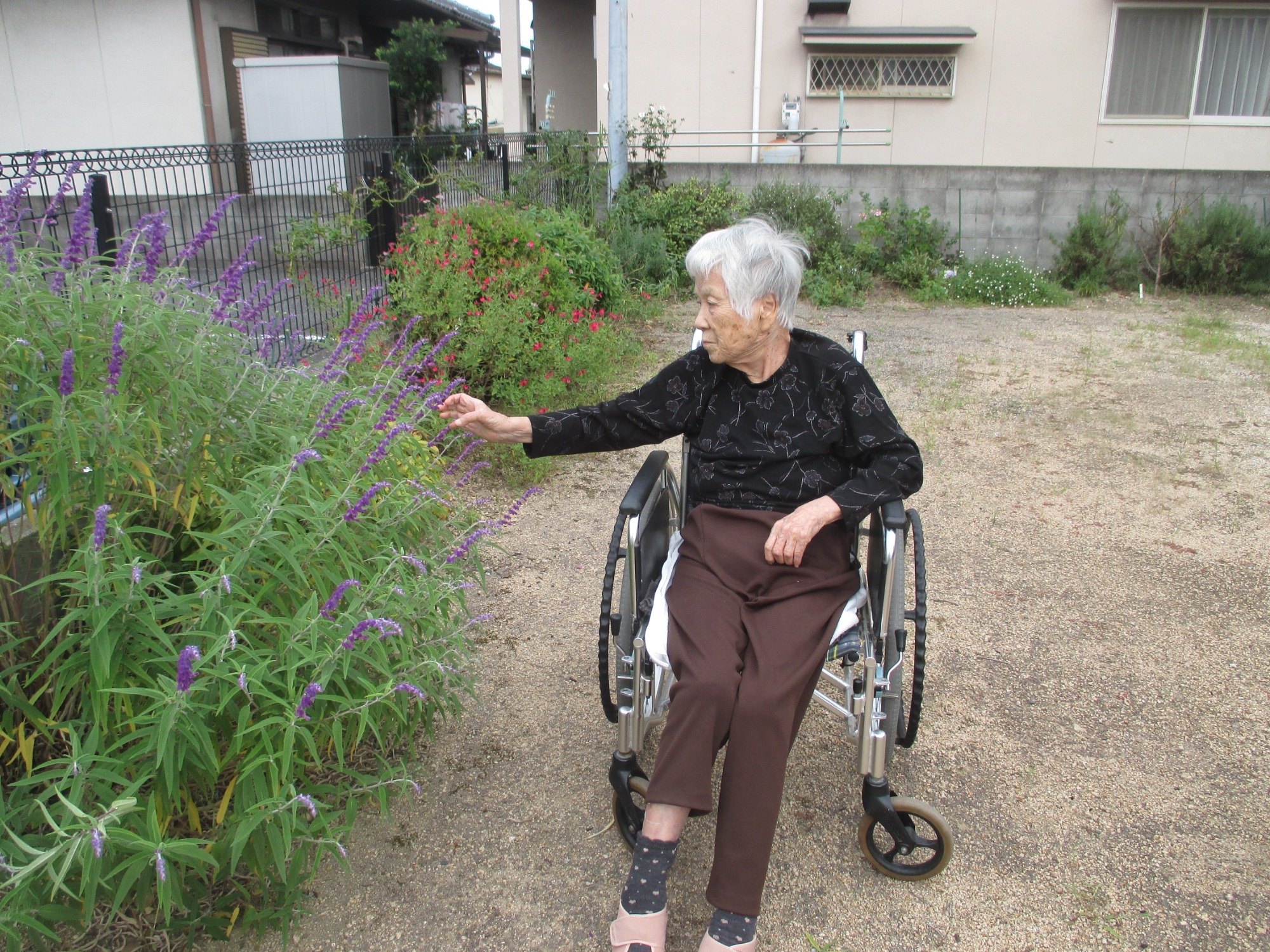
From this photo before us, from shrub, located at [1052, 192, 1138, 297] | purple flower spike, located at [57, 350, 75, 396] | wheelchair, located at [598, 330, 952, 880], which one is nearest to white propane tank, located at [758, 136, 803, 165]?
shrub, located at [1052, 192, 1138, 297]

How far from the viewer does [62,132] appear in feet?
33.6

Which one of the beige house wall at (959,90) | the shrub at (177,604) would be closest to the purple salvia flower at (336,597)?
the shrub at (177,604)

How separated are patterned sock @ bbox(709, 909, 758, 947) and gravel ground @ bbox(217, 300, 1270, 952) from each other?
0.51 ft

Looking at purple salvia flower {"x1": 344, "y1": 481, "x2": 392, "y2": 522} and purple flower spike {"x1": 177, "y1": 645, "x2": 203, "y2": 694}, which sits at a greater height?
purple salvia flower {"x1": 344, "y1": 481, "x2": 392, "y2": 522}

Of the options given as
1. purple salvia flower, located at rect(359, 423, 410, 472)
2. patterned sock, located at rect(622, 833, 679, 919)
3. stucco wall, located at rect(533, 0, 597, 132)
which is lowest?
patterned sock, located at rect(622, 833, 679, 919)

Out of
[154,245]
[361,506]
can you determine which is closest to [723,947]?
[361,506]

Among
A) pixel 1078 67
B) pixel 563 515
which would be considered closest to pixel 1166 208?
pixel 1078 67

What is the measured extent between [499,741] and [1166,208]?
968 cm

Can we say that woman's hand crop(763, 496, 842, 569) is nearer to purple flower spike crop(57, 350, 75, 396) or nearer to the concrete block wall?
purple flower spike crop(57, 350, 75, 396)

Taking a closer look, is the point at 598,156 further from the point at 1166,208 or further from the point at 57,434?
the point at 57,434

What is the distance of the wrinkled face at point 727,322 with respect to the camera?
90.7 inches

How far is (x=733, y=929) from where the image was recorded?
1.86m

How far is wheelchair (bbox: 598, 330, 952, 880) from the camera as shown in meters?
2.08

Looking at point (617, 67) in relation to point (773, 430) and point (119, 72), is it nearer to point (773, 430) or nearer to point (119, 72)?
point (119, 72)
